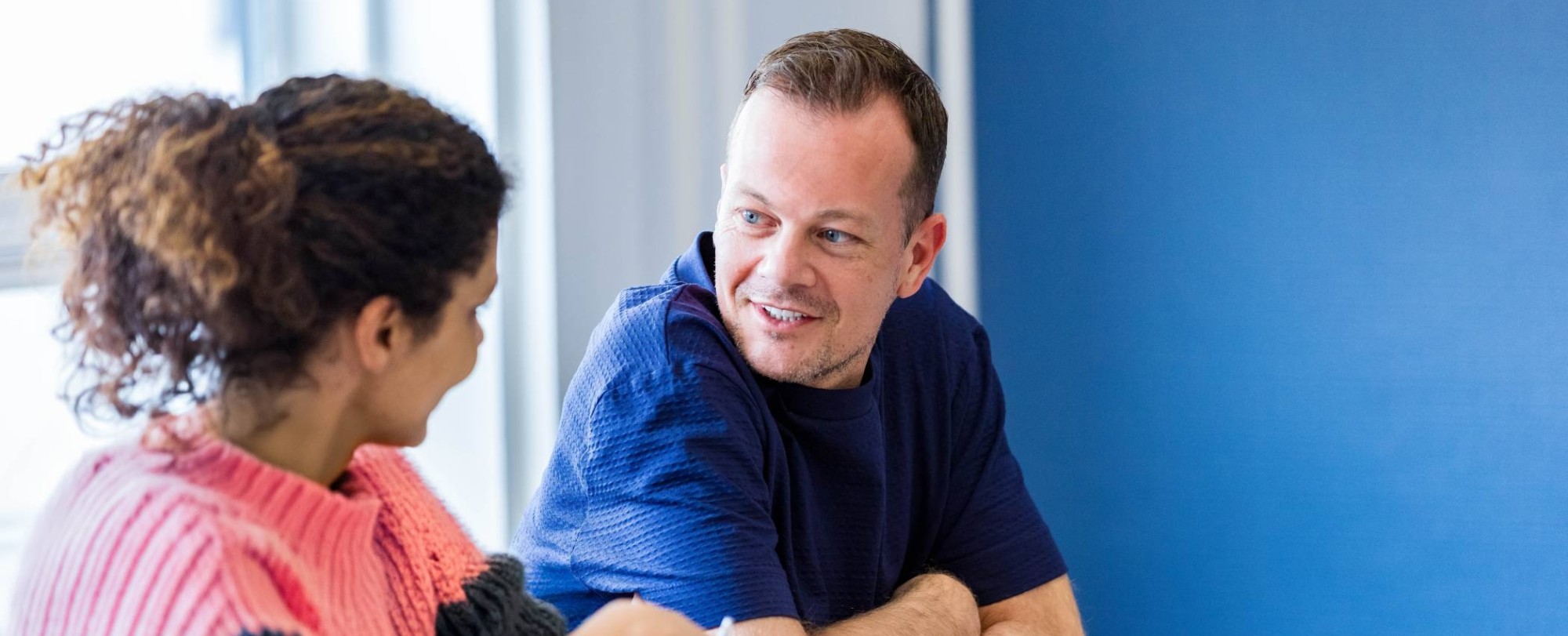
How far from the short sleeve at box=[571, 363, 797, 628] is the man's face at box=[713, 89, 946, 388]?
94mm

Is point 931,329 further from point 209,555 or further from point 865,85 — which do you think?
point 209,555

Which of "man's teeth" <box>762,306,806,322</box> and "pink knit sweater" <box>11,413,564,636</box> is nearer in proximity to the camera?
Answer: "pink knit sweater" <box>11,413,564,636</box>

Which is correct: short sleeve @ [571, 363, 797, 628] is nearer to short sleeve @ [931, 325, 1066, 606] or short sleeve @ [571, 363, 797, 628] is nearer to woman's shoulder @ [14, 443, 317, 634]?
short sleeve @ [931, 325, 1066, 606]

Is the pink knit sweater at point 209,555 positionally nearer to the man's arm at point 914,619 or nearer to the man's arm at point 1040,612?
the man's arm at point 914,619

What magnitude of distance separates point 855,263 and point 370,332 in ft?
2.15

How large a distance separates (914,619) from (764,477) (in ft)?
0.70

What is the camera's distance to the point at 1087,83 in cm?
229

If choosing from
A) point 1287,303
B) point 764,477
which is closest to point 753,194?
point 764,477

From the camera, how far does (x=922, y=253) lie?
1.59 metres

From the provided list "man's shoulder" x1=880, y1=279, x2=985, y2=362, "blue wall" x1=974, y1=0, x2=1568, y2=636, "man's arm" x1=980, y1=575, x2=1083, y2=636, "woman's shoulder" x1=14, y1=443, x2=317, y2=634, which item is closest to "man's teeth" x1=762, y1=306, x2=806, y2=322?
"man's shoulder" x1=880, y1=279, x2=985, y2=362

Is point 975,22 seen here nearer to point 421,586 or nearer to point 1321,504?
point 1321,504

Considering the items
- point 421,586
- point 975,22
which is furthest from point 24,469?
point 975,22

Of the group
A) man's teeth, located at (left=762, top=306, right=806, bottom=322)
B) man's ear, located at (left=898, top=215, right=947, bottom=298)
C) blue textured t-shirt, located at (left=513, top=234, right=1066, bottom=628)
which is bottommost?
blue textured t-shirt, located at (left=513, top=234, right=1066, bottom=628)

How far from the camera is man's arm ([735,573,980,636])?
1281 mm
